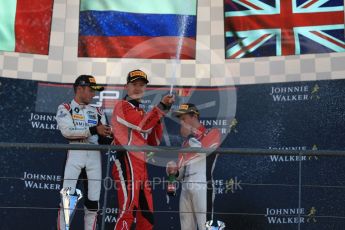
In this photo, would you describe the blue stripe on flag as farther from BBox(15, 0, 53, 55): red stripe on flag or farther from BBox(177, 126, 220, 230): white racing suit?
BBox(177, 126, 220, 230): white racing suit

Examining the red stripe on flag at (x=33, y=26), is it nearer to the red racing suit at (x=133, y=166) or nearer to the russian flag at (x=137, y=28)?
the russian flag at (x=137, y=28)

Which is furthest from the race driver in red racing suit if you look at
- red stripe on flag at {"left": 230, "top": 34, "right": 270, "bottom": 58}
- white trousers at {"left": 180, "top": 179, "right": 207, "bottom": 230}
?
red stripe on flag at {"left": 230, "top": 34, "right": 270, "bottom": 58}

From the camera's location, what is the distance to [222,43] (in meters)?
6.63

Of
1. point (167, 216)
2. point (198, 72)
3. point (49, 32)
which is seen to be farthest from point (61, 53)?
point (167, 216)

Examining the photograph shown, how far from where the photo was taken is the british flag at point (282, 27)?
6352mm

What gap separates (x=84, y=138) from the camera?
5.34 m

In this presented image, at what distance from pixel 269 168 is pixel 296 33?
1.21 m

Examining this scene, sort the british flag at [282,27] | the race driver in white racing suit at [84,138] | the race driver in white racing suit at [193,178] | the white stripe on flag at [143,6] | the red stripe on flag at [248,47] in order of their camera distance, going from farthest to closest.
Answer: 1. the white stripe on flag at [143,6]
2. the red stripe on flag at [248,47]
3. the british flag at [282,27]
4. the race driver in white racing suit at [193,178]
5. the race driver in white racing suit at [84,138]

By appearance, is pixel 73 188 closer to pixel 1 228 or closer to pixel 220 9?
pixel 1 228

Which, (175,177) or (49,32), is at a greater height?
(49,32)

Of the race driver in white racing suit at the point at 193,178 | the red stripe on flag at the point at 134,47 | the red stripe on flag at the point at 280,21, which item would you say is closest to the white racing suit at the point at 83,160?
the race driver in white racing suit at the point at 193,178

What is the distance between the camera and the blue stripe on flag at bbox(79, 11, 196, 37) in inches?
263

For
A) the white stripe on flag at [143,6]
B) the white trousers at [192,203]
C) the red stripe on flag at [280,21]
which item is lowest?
the white trousers at [192,203]

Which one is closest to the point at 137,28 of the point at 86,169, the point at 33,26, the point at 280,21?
the point at 33,26
